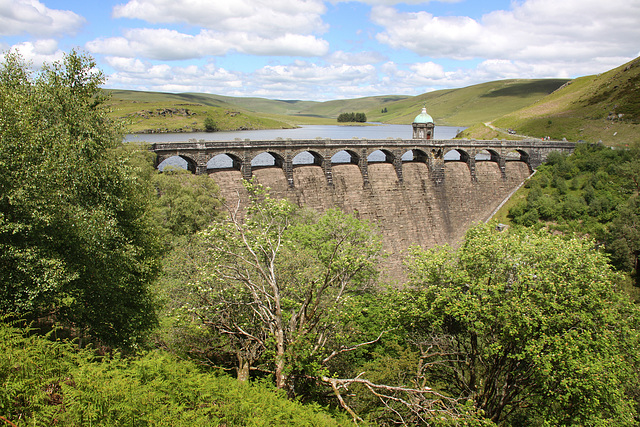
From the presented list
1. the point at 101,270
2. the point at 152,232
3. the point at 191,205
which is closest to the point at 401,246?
the point at 191,205

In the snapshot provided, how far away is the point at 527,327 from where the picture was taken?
18.1m

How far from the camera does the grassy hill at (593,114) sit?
76.9 metres

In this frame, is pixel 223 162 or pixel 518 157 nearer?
pixel 518 157

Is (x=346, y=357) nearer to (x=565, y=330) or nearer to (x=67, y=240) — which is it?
(x=565, y=330)

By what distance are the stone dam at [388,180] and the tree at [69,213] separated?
76.8 feet

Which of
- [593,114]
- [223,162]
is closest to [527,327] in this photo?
[223,162]

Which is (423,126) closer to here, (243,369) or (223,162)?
(223,162)

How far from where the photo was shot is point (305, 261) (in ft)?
72.0

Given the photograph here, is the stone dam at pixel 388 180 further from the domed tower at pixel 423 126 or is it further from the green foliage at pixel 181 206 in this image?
the green foliage at pixel 181 206

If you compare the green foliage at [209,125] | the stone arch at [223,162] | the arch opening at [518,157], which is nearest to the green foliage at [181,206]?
the stone arch at [223,162]

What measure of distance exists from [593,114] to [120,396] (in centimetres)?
10229

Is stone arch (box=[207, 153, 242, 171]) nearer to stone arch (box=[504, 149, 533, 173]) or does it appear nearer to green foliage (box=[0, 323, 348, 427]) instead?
green foliage (box=[0, 323, 348, 427])

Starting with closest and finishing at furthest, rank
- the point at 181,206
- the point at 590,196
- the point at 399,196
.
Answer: the point at 181,206
the point at 399,196
the point at 590,196

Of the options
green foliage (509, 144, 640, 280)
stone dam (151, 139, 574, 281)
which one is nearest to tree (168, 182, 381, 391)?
stone dam (151, 139, 574, 281)
